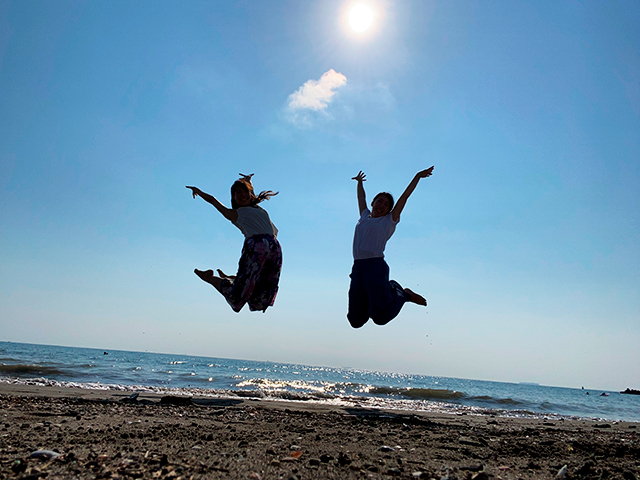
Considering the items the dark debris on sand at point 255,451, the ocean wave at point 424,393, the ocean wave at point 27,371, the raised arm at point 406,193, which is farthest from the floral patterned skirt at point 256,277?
the ocean wave at point 424,393

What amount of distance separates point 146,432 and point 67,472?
1.50 metres

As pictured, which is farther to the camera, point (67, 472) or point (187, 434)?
point (187, 434)

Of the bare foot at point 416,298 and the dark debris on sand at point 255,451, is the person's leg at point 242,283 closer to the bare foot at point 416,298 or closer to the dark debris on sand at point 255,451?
the dark debris on sand at point 255,451

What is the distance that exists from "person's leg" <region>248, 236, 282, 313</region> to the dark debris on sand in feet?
5.48

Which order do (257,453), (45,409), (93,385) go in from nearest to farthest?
(257,453) → (45,409) → (93,385)

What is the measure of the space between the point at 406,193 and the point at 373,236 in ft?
2.72

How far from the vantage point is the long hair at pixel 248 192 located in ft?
20.7

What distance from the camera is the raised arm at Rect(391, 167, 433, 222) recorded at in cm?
603

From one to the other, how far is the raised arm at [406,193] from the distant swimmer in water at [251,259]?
190 centimetres

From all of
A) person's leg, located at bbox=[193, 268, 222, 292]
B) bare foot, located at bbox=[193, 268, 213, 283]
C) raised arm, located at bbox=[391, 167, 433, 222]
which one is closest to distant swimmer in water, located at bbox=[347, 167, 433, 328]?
raised arm, located at bbox=[391, 167, 433, 222]

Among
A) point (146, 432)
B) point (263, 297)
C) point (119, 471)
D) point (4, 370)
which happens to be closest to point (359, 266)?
point (263, 297)

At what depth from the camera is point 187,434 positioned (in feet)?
13.3

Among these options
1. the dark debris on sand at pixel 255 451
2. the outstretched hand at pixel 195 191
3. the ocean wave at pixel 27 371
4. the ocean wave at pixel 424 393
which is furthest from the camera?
the ocean wave at pixel 424 393

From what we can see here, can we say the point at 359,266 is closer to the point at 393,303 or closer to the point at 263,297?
the point at 393,303
